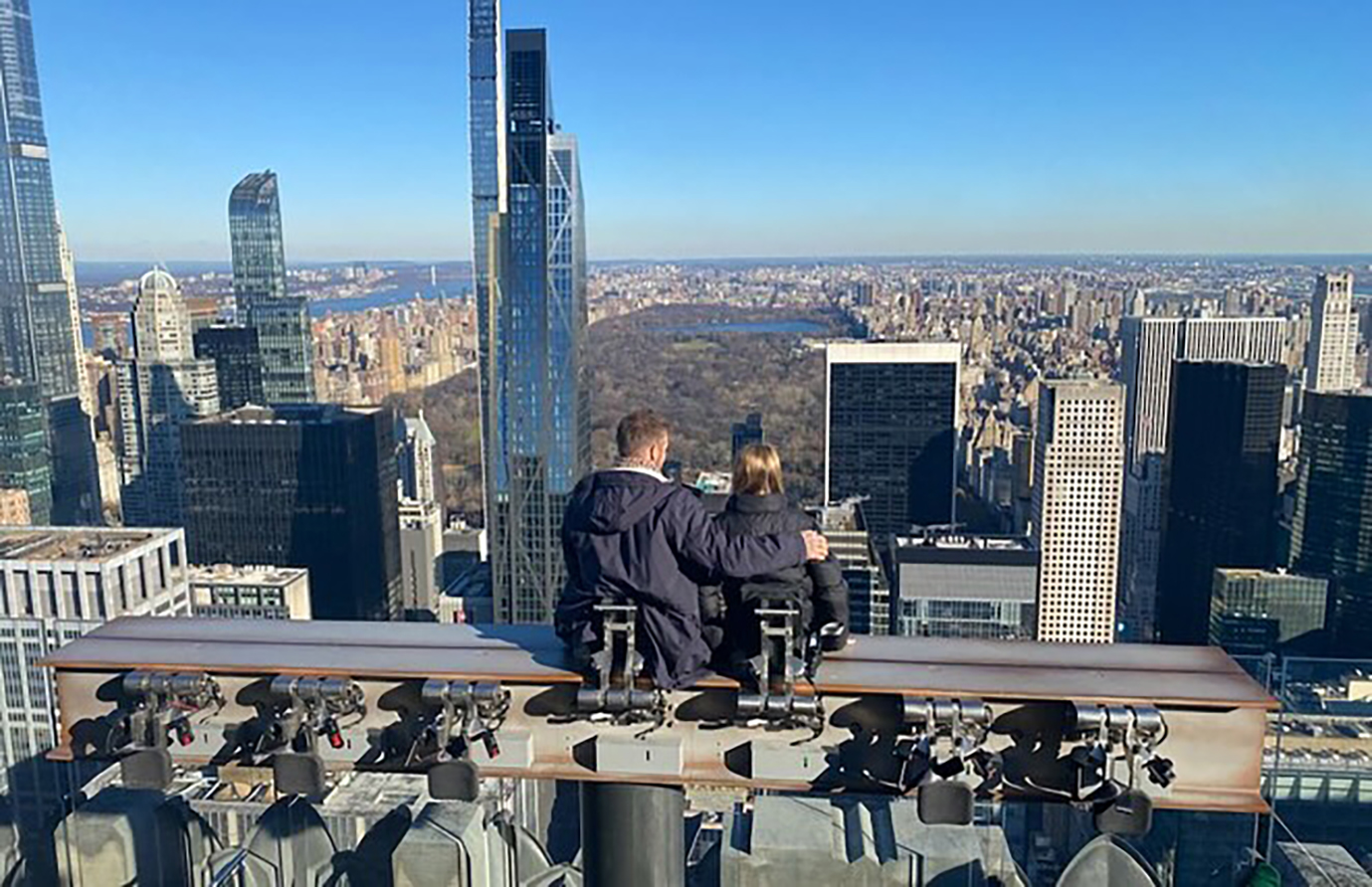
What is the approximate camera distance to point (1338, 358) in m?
26.4

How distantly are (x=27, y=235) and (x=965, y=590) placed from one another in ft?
88.2

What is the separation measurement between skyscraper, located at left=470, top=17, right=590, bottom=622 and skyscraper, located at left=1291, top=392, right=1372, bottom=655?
12.7m

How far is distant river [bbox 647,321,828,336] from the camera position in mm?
37812

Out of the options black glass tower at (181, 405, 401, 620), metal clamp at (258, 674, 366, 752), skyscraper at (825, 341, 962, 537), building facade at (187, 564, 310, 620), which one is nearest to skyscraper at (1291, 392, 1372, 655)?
skyscraper at (825, 341, 962, 537)

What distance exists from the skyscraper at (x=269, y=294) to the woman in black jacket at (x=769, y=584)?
1029 inches

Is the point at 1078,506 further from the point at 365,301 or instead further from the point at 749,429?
the point at 365,301

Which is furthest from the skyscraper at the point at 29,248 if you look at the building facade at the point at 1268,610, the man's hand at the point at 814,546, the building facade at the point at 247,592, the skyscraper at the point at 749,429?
the man's hand at the point at 814,546

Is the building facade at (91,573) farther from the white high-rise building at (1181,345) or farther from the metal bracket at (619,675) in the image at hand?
the white high-rise building at (1181,345)

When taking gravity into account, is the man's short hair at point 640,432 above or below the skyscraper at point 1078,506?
above

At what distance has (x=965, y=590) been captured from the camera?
51.2ft

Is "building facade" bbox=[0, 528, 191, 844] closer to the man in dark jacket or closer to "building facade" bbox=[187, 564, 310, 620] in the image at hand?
"building facade" bbox=[187, 564, 310, 620]

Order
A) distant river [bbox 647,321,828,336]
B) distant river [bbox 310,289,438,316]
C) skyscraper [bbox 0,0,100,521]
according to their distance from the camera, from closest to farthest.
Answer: skyscraper [bbox 0,0,100,521] < distant river [bbox 647,321,828,336] < distant river [bbox 310,289,438,316]

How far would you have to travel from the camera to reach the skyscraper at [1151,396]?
67.3ft

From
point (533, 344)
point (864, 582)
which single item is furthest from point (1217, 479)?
point (533, 344)
